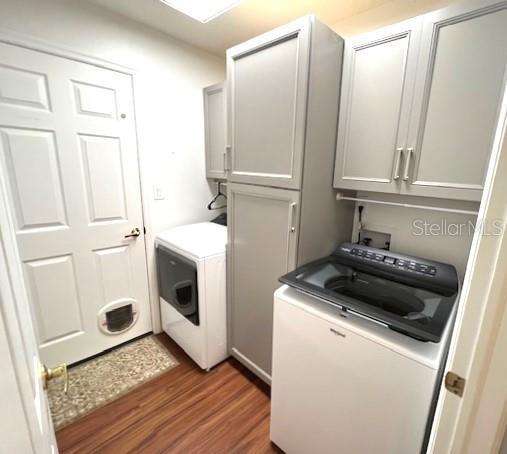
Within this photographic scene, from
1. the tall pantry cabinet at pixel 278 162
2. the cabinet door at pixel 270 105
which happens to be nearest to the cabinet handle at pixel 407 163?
Result: the tall pantry cabinet at pixel 278 162

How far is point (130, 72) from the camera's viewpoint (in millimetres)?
1828

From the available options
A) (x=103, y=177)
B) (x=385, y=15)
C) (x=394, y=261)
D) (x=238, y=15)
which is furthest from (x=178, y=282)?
(x=385, y=15)

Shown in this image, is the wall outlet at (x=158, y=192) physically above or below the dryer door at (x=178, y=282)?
above

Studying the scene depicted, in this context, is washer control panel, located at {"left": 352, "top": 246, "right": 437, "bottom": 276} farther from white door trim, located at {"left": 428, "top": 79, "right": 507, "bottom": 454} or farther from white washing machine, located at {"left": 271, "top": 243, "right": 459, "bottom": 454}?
white door trim, located at {"left": 428, "top": 79, "right": 507, "bottom": 454}

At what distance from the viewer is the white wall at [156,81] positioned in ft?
4.99

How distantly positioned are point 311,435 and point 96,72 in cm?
243

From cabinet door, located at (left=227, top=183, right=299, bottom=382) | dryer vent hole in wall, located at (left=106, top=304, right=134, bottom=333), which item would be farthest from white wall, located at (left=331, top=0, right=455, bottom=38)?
dryer vent hole in wall, located at (left=106, top=304, right=134, bottom=333)

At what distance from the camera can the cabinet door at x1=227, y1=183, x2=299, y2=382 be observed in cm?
144

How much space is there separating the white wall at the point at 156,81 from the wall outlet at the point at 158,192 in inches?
1.3

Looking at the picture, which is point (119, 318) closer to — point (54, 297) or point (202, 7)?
point (54, 297)

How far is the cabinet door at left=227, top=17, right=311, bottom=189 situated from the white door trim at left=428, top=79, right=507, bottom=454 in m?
0.85

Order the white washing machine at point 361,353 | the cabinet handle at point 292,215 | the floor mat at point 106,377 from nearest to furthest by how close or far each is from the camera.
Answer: the white washing machine at point 361,353, the cabinet handle at point 292,215, the floor mat at point 106,377

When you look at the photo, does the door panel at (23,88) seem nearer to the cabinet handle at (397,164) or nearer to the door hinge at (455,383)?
the cabinet handle at (397,164)

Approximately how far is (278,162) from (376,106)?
0.57 m
